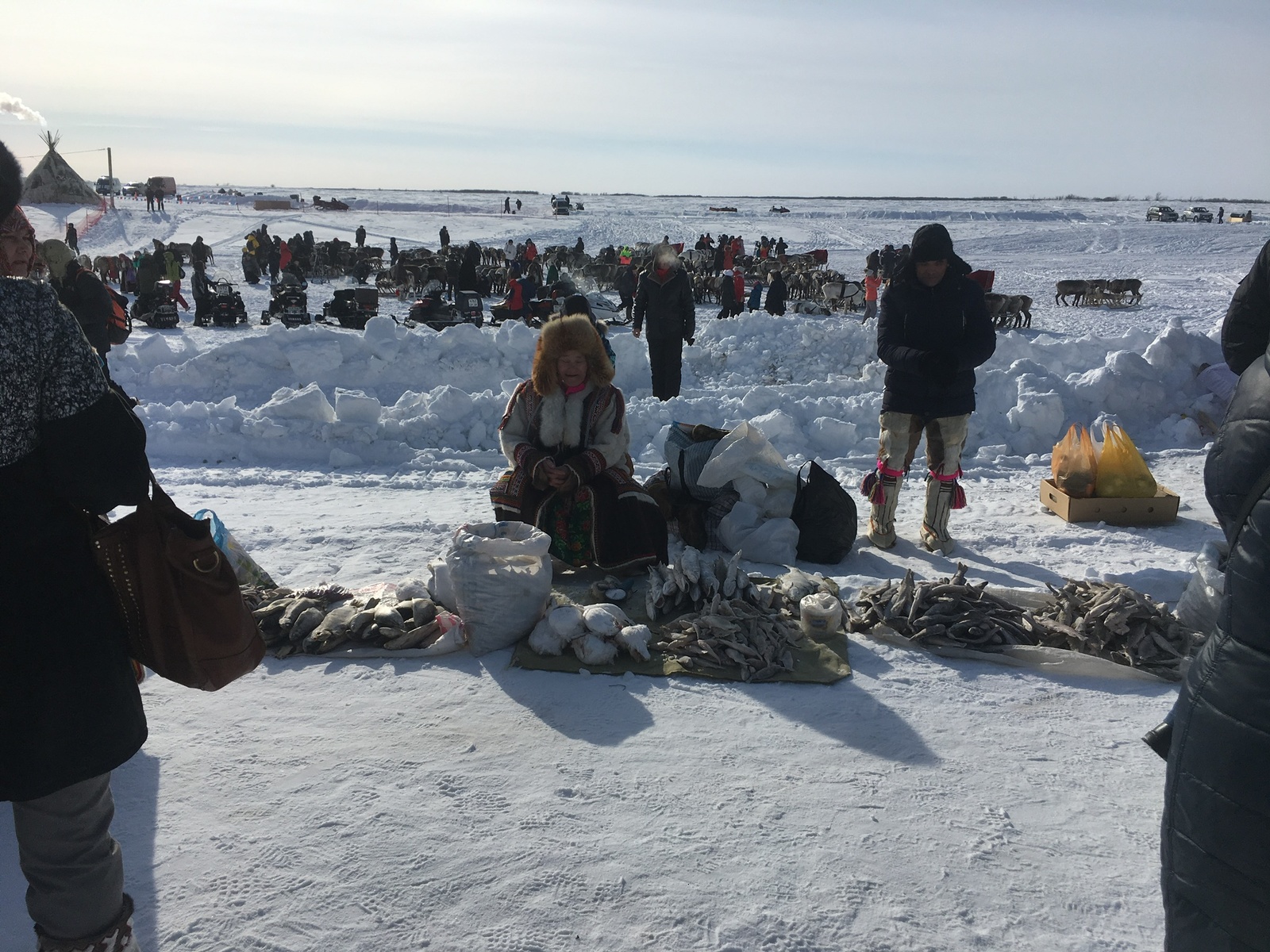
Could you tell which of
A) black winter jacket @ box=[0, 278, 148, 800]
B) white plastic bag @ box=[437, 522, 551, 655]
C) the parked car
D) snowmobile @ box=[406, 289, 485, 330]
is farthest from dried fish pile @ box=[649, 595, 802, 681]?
the parked car

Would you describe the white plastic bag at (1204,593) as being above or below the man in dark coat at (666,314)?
below

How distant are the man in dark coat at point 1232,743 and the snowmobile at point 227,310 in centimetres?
1642

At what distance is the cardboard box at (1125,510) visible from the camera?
203 inches

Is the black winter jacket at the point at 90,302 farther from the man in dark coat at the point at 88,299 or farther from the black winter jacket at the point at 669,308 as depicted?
the black winter jacket at the point at 669,308

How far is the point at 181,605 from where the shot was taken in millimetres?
1718

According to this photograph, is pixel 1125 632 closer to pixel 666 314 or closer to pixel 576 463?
pixel 576 463

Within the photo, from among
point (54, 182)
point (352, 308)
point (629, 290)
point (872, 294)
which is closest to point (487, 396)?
point (352, 308)

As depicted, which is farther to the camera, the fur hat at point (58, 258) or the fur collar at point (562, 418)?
Result: the fur hat at point (58, 258)

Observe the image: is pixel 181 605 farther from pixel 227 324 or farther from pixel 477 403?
pixel 227 324

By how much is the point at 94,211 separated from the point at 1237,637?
45903 mm

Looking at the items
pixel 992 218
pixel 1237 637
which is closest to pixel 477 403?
pixel 1237 637

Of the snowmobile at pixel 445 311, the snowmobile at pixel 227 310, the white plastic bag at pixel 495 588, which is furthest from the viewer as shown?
the snowmobile at pixel 227 310

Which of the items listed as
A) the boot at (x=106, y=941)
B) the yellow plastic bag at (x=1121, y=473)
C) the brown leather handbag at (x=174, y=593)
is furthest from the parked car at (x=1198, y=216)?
the boot at (x=106, y=941)

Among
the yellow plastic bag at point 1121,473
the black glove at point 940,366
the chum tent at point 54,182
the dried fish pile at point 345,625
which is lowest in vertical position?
the dried fish pile at point 345,625
